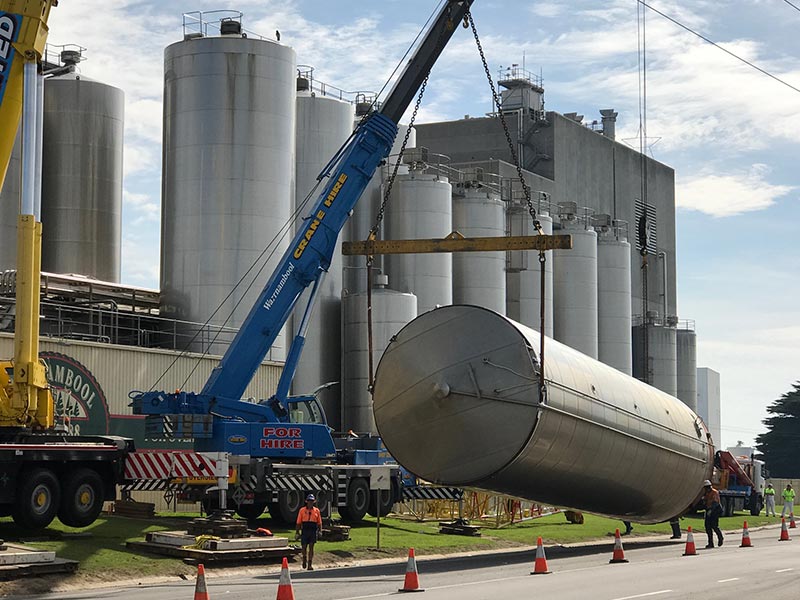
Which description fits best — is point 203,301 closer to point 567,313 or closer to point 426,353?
point 426,353

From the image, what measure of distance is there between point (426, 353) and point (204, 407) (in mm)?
6860

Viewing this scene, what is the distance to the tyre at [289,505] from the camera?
28.4m

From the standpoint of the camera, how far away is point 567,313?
5681 cm

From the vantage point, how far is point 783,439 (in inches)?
3743

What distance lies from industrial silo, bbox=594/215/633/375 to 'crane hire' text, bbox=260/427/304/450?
32201 millimetres

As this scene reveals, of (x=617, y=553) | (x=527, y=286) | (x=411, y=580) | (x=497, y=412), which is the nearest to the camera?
(x=411, y=580)

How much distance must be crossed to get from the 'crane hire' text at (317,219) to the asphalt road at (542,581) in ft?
27.3

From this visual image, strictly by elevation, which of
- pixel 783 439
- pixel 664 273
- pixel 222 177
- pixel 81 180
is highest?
pixel 81 180

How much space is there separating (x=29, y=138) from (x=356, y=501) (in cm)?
1327

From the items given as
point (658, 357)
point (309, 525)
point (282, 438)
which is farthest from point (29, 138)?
point (658, 357)

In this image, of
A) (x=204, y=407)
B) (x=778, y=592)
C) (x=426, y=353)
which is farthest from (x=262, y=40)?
(x=778, y=592)

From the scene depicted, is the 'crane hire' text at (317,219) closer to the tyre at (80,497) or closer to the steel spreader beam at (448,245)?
the steel spreader beam at (448,245)

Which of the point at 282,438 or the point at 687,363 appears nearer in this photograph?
the point at 282,438

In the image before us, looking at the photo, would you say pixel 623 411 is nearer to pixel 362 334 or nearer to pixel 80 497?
pixel 80 497
